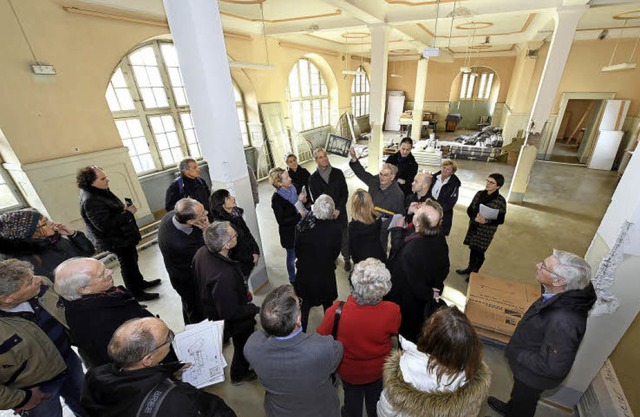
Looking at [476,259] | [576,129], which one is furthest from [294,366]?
[576,129]

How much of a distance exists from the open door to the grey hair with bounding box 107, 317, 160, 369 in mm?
11827

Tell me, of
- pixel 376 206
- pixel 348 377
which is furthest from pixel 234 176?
pixel 348 377

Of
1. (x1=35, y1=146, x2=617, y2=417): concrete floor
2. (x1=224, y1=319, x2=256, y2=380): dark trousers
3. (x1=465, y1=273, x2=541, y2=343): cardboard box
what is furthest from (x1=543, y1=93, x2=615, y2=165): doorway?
(x1=224, y1=319, x2=256, y2=380): dark trousers

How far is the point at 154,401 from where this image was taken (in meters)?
1.15

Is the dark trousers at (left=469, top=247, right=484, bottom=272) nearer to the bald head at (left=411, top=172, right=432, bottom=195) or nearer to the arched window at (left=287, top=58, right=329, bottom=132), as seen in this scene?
the bald head at (left=411, top=172, right=432, bottom=195)

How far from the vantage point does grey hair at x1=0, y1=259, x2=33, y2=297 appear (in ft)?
5.18

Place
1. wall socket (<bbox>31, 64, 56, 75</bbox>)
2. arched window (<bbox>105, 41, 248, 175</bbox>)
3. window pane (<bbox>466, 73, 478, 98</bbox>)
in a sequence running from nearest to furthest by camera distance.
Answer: wall socket (<bbox>31, 64, 56, 75</bbox>)
arched window (<bbox>105, 41, 248, 175</bbox>)
window pane (<bbox>466, 73, 478, 98</bbox>)

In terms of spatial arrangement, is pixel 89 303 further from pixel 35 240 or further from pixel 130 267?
pixel 130 267

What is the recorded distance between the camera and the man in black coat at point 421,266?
85.1 inches

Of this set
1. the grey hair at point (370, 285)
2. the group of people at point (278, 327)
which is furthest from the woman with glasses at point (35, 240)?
the grey hair at point (370, 285)

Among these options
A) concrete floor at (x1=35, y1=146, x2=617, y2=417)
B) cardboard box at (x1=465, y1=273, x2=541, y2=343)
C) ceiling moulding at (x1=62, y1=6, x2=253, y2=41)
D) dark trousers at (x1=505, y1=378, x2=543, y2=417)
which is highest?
ceiling moulding at (x1=62, y1=6, x2=253, y2=41)

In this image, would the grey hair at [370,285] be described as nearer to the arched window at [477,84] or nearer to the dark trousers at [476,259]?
the dark trousers at [476,259]

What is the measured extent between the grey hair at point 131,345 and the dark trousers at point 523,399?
7.67 feet

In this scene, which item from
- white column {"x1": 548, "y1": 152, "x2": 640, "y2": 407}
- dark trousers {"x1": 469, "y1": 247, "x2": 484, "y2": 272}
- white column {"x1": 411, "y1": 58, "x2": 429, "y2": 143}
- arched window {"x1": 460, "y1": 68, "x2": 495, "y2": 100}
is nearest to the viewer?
white column {"x1": 548, "y1": 152, "x2": 640, "y2": 407}
